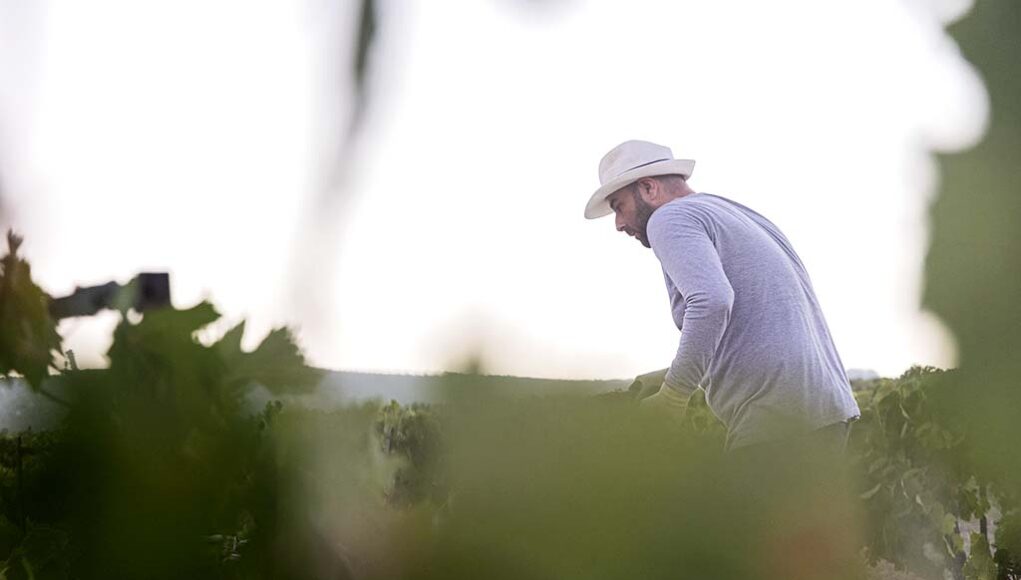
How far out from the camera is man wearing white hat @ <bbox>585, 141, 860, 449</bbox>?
32 cm

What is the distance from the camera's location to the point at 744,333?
2.32 feet

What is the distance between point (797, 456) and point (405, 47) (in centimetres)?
13

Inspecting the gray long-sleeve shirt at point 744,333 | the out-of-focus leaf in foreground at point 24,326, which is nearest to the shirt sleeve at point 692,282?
the gray long-sleeve shirt at point 744,333

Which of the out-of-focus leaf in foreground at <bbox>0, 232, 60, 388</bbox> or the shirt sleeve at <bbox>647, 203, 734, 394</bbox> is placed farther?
the shirt sleeve at <bbox>647, 203, 734, 394</bbox>

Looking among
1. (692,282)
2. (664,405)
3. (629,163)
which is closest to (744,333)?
(692,282)

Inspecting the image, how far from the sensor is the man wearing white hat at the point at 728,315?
0.32m

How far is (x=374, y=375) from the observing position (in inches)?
8.7

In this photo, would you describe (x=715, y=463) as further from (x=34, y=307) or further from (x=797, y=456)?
(x=34, y=307)

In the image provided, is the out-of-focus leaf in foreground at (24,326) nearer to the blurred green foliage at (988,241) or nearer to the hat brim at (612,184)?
the hat brim at (612,184)

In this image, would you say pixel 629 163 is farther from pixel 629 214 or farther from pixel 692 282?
pixel 692 282

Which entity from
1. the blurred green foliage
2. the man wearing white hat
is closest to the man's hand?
the man wearing white hat

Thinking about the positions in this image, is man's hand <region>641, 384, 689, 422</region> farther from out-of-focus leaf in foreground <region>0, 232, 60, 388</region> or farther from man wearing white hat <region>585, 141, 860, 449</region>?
out-of-focus leaf in foreground <region>0, 232, 60, 388</region>

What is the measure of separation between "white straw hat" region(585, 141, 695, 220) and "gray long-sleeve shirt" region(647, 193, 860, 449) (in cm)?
2

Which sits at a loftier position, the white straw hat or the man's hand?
the white straw hat
